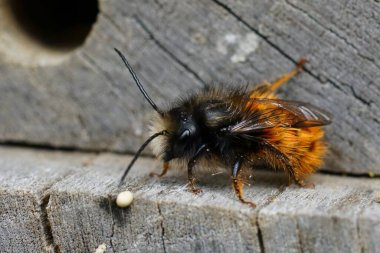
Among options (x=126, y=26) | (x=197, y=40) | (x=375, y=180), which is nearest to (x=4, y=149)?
(x=126, y=26)

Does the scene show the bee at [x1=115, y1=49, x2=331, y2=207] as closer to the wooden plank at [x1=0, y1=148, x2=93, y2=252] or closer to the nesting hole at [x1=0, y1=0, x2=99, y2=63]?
the wooden plank at [x1=0, y1=148, x2=93, y2=252]

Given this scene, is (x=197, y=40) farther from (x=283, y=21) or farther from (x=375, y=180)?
(x=375, y=180)

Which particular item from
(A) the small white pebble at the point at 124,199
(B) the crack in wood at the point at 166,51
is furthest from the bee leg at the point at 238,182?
(B) the crack in wood at the point at 166,51

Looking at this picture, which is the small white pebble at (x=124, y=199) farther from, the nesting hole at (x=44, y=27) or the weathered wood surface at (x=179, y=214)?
the nesting hole at (x=44, y=27)

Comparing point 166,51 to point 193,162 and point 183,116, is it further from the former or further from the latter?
point 193,162

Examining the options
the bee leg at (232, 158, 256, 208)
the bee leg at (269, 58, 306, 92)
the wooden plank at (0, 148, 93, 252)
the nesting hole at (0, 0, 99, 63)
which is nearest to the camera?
the bee leg at (232, 158, 256, 208)

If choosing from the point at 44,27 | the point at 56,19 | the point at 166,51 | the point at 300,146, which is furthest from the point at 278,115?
the point at 56,19

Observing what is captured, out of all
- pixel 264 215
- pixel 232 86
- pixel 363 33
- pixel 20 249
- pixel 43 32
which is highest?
pixel 43 32

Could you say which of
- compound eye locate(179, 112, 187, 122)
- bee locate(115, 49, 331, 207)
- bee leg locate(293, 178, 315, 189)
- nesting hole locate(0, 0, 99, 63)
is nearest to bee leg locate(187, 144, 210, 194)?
bee locate(115, 49, 331, 207)
